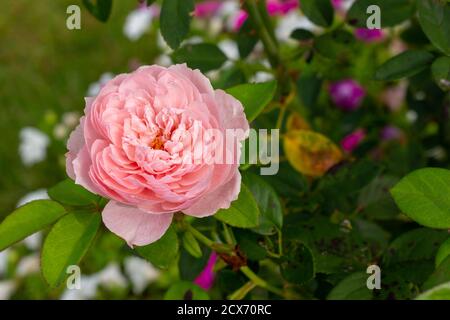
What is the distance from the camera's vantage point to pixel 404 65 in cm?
84

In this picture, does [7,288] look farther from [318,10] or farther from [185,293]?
[318,10]

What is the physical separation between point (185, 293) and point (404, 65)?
0.36 meters

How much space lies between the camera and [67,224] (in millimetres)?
708

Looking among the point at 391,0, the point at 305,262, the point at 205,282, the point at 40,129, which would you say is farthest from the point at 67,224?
the point at 40,129

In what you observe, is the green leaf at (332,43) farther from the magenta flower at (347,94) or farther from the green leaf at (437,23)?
the magenta flower at (347,94)

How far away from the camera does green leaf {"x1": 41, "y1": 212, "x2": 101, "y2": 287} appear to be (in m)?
0.68

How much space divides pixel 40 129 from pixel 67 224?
1.51 meters

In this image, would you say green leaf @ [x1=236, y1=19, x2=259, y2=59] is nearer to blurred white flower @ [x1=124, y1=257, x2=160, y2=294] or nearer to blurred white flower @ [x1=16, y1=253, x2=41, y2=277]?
blurred white flower @ [x1=124, y1=257, x2=160, y2=294]

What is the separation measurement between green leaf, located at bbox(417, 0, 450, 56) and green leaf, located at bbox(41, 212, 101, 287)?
0.40 m

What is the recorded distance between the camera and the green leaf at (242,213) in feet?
2.27

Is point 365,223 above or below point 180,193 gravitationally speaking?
below

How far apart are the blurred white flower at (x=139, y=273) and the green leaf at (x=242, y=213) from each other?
106 cm
